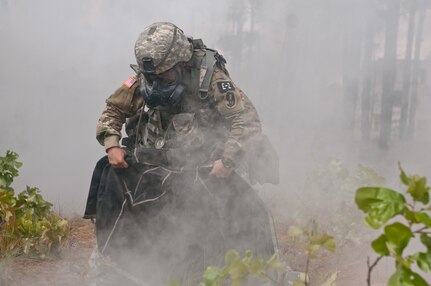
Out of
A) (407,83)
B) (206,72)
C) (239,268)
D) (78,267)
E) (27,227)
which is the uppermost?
(206,72)

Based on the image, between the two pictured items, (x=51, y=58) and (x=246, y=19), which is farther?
(x=246, y=19)

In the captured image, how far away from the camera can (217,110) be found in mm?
3418

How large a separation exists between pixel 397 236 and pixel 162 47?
2.41m

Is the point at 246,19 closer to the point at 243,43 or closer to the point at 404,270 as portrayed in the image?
the point at 243,43

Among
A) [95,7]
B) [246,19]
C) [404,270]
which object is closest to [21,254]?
[404,270]

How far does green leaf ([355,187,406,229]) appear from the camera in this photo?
1042mm

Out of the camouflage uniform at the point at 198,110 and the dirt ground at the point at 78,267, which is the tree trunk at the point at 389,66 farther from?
the camouflage uniform at the point at 198,110

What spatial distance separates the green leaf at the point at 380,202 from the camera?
104cm

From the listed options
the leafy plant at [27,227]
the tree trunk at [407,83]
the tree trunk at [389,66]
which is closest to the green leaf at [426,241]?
the leafy plant at [27,227]

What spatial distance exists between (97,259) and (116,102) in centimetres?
85

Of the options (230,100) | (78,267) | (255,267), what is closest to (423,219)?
(255,267)

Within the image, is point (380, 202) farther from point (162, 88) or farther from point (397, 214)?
point (162, 88)

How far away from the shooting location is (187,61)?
134 inches

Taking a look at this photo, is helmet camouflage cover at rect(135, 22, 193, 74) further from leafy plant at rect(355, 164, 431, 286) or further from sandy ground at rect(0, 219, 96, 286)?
leafy plant at rect(355, 164, 431, 286)
